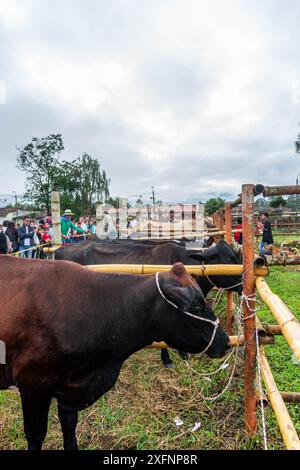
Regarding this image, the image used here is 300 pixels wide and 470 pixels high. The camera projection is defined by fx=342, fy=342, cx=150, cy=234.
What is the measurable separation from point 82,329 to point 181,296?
728 millimetres

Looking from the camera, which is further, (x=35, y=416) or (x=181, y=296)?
(x=35, y=416)

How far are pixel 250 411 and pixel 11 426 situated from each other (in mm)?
2218

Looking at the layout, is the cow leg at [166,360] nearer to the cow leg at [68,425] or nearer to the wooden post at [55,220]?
the cow leg at [68,425]

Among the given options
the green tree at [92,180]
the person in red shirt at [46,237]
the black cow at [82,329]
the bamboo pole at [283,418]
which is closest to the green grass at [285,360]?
the bamboo pole at [283,418]

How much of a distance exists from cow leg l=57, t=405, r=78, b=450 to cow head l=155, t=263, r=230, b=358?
40.9 inches

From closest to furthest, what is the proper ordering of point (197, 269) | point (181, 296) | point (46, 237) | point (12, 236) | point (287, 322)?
1. point (287, 322)
2. point (181, 296)
3. point (197, 269)
4. point (12, 236)
5. point (46, 237)

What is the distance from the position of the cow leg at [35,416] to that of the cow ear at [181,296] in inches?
45.2

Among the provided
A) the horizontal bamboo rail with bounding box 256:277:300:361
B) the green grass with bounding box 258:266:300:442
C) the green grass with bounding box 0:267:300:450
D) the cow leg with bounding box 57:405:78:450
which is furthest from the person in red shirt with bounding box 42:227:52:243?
the horizontal bamboo rail with bounding box 256:277:300:361

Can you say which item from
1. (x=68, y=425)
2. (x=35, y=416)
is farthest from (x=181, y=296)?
(x=68, y=425)

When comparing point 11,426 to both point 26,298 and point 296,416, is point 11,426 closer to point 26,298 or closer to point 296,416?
point 26,298

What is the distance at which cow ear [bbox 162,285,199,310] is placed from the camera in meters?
2.32

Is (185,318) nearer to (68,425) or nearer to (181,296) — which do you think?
(181,296)

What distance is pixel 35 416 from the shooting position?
2484mm
